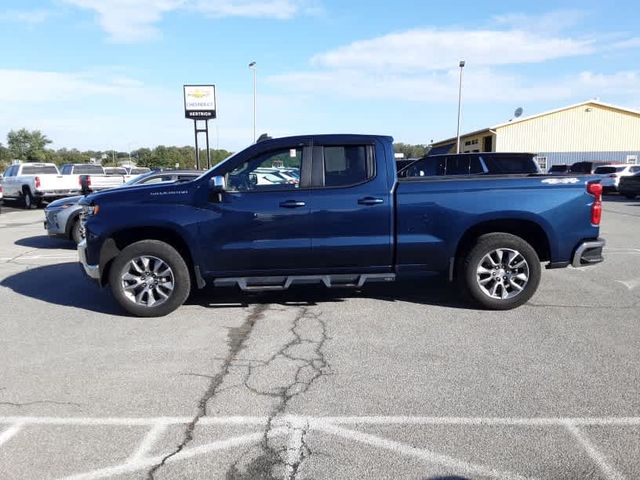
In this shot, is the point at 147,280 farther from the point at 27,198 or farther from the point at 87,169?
the point at 87,169

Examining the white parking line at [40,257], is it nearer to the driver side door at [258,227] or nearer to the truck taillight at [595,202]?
the driver side door at [258,227]

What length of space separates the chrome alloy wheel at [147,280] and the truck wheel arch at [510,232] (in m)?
3.21

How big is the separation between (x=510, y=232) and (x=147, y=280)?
4.10 meters

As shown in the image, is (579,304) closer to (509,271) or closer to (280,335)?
(509,271)

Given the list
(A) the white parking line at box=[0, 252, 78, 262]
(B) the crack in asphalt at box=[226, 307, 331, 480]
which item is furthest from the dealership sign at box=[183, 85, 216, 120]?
(B) the crack in asphalt at box=[226, 307, 331, 480]

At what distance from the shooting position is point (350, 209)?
563 centimetres

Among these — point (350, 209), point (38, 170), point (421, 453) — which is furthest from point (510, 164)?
point (38, 170)

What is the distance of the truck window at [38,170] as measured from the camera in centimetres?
2284

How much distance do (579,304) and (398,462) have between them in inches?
161

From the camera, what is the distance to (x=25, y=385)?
4.04 meters

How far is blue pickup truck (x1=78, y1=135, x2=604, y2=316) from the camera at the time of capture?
222 inches

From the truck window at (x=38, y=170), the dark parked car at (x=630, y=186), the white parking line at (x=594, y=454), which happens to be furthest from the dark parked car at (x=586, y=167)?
the white parking line at (x=594, y=454)

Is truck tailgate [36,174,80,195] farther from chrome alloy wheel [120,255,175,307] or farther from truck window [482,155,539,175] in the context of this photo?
chrome alloy wheel [120,255,175,307]

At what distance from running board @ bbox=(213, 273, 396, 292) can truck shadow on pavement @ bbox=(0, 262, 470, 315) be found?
0.57 m
